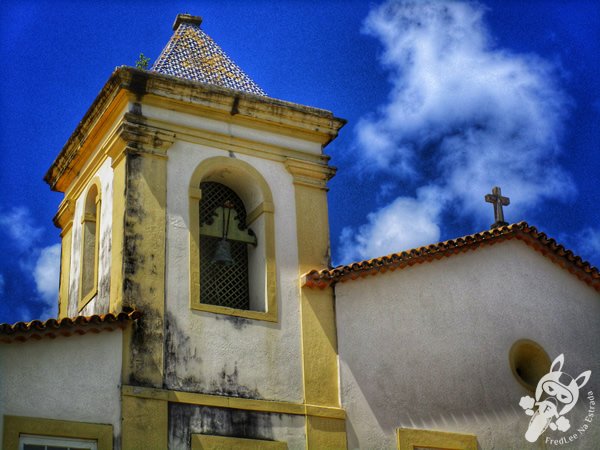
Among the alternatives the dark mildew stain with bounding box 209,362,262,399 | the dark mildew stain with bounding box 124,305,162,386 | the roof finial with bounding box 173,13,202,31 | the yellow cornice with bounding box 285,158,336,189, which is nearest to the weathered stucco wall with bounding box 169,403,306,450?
the dark mildew stain with bounding box 209,362,262,399

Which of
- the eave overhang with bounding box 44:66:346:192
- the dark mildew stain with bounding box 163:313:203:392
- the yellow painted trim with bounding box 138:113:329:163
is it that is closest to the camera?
the dark mildew stain with bounding box 163:313:203:392

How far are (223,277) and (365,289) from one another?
195 cm

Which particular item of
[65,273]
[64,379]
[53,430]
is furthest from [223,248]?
[53,430]

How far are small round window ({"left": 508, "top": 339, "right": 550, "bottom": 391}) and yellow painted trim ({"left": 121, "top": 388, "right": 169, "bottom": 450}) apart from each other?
217 inches

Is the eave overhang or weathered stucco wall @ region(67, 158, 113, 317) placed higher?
the eave overhang

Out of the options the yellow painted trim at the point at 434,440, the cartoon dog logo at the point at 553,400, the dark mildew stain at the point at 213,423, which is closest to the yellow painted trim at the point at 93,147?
the dark mildew stain at the point at 213,423

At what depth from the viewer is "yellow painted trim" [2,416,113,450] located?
12891 millimetres

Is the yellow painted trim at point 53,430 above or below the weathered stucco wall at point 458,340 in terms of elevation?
below

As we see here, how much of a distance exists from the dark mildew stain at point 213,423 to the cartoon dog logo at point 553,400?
415 centimetres

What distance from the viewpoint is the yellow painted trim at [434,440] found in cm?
1525

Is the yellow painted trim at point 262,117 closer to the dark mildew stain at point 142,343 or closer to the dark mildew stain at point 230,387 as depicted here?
the dark mildew stain at point 142,343

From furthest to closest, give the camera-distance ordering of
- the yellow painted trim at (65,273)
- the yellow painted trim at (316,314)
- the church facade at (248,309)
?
the yellow painted trim at (65,273) → the yellow painted trim at (316,314) → the church facade at (248,309)

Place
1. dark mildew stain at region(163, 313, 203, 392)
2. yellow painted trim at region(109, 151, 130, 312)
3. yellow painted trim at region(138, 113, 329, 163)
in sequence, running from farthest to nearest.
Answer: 1. yellow painted trim at region(138, 113, 329, 163)
2. yellow painted trim at region(109, 151, 130, 312)
3. dark mildew stain at region(163, 313, 203, 392)

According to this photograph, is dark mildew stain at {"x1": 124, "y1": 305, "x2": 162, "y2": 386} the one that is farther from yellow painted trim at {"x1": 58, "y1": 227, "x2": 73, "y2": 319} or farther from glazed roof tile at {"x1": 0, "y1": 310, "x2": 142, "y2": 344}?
yellow painted trim at {"x1": 58, "y1": 227, "x2": 73, "y2": 319}
